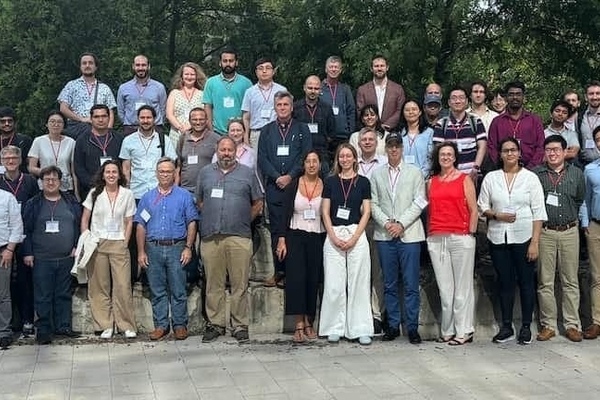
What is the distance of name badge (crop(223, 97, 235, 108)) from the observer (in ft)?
26.8

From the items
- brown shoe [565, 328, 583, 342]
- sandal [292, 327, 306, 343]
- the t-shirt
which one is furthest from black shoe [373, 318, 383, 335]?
brown shoe [565, 328, 583, 342]

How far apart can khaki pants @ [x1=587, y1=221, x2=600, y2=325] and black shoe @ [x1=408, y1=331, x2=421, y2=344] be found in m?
1.81

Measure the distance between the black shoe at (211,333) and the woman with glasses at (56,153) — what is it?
2.07m

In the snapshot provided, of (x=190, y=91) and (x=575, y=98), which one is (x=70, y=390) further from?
(x=575, y=98)

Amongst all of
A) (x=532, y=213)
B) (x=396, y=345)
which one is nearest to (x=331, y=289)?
(x=396, y=345)

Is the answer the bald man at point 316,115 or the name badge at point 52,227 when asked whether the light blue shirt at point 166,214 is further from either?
the bald man at point 316,115

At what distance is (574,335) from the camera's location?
277 inches

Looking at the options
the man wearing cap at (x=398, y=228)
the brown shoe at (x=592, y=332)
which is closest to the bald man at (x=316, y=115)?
the man wearing cap at (x=398, y=228)

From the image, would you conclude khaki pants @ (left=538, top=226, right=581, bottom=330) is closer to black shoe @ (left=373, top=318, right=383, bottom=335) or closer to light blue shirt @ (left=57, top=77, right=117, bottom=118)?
black shoe @ (left=373, top=318, right=383, bottom=335)

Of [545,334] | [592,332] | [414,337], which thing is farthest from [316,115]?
[592,332]

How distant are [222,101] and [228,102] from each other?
0.23 feet

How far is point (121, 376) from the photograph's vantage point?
5934 mm

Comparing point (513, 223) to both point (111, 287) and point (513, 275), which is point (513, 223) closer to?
point (513, 275)

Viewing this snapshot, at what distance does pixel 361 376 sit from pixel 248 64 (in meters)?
10.7
